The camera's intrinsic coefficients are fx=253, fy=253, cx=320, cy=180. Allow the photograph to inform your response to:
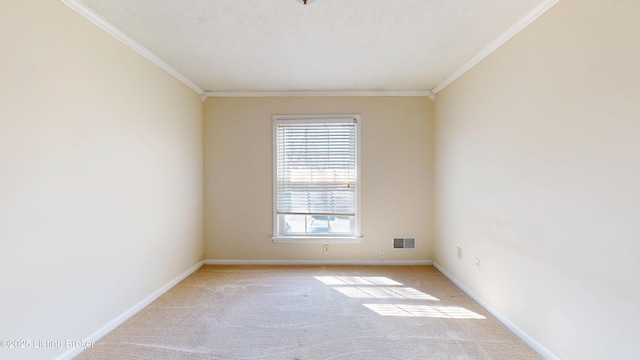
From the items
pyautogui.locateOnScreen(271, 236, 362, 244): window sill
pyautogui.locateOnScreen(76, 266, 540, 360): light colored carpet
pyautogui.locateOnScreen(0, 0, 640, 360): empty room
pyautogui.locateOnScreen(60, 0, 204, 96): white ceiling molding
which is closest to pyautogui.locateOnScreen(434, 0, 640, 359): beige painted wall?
pyautogui.locateOnScreen(0, 0, 640, 360): empty room

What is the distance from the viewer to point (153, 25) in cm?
198

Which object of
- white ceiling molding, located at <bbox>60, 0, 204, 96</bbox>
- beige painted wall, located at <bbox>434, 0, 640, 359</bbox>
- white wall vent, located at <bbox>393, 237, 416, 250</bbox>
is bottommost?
white wall vent, located at <bbox>393, 237, 416, 250</bbox>

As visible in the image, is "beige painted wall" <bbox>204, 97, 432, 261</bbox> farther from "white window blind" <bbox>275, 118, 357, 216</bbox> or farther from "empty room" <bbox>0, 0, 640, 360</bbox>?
"white window blind" <bbox>275, 118, 357, 216</bbox>

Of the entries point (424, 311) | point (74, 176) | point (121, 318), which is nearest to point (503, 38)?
point (424, 311)

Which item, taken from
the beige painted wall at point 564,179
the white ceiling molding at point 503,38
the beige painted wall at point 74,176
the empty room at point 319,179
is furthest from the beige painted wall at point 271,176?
the beige painted wall at point 564,179

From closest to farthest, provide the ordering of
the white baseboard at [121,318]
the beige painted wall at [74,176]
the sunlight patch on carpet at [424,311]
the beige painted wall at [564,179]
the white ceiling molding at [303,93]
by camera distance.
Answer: the beige painted wall at [564,179], the beige painted wall at [74,176], the white baseboard at [121,318], the sunlight patch on carpet at [424,311], the white ceiling molding at [303,93]

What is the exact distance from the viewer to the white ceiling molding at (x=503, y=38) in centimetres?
171

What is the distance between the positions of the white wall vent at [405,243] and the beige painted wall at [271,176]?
0.23 ft

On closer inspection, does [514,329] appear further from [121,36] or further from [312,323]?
[121,36]

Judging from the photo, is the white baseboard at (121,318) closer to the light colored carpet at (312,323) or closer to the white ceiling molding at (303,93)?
the light colored carpet at (312,323)

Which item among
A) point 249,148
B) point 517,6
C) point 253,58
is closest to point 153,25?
point 253,58

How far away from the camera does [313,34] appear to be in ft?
6.81

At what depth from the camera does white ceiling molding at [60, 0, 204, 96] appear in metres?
1.75

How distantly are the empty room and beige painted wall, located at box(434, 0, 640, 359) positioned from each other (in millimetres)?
12
